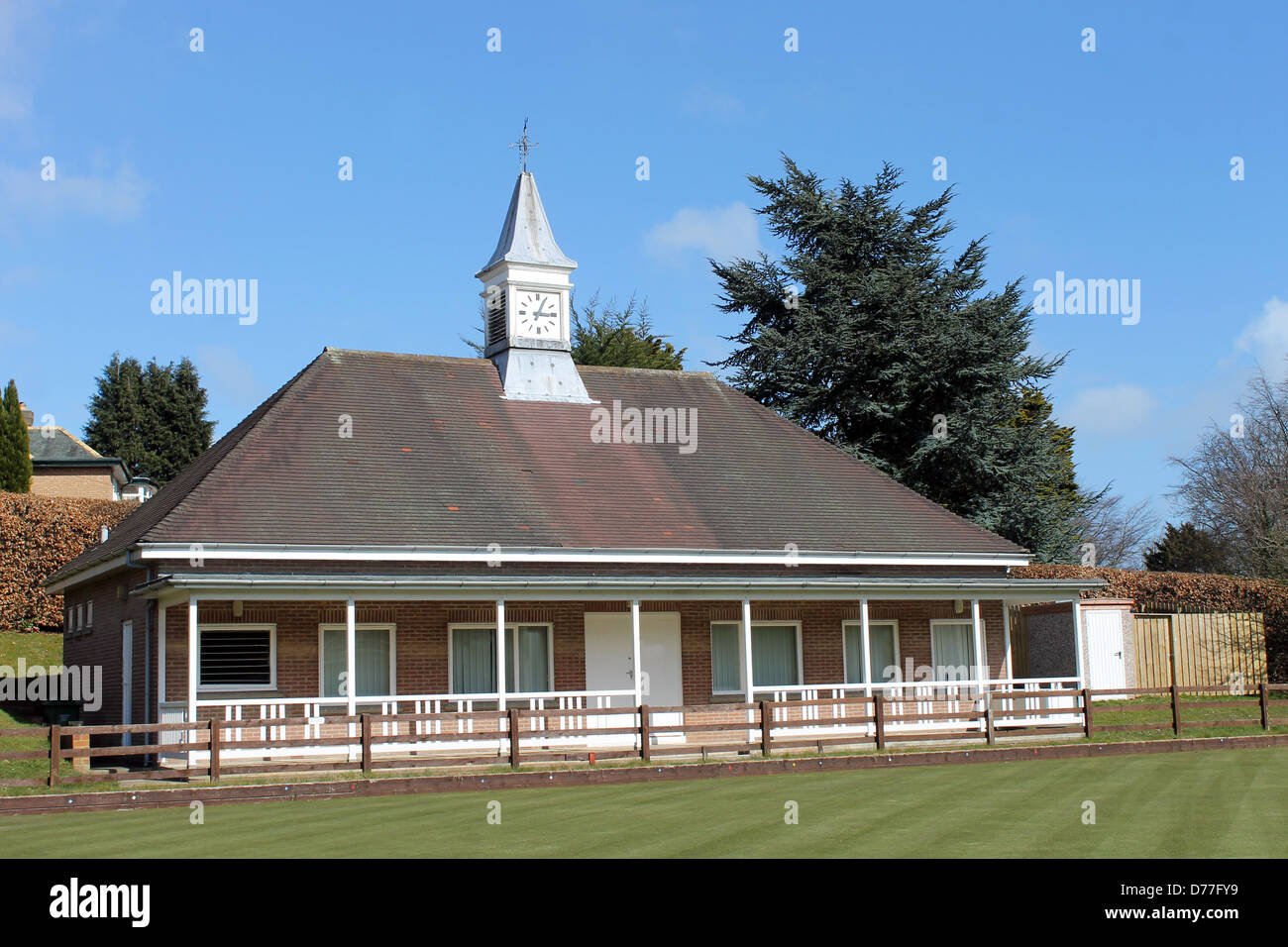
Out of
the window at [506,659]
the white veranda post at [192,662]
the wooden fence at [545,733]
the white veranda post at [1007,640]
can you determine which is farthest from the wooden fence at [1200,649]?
the white veranda post at [192,662]

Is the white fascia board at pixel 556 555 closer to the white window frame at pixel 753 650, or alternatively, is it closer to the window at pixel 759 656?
the white window frame at pixel 753 650

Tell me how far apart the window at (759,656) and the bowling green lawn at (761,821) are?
7.25m

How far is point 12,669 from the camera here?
28.8 m

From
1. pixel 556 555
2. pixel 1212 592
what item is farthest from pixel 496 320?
pixel 1212 592

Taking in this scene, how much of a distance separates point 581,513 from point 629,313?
25794 millimetres

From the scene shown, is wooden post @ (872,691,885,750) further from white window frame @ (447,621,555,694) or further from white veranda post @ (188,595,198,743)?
white veranda post @ (188,595,198,743)

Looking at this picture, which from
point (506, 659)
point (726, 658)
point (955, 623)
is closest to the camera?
point (506, 659)

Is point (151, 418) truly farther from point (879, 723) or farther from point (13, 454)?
point (879, 723)

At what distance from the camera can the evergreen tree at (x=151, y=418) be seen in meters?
61.4

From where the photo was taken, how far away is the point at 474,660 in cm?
2409

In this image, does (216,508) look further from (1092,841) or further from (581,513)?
(1092,841)

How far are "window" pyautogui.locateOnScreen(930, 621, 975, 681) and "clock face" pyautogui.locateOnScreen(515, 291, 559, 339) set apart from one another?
10201 mm

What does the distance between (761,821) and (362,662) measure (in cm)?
1197
